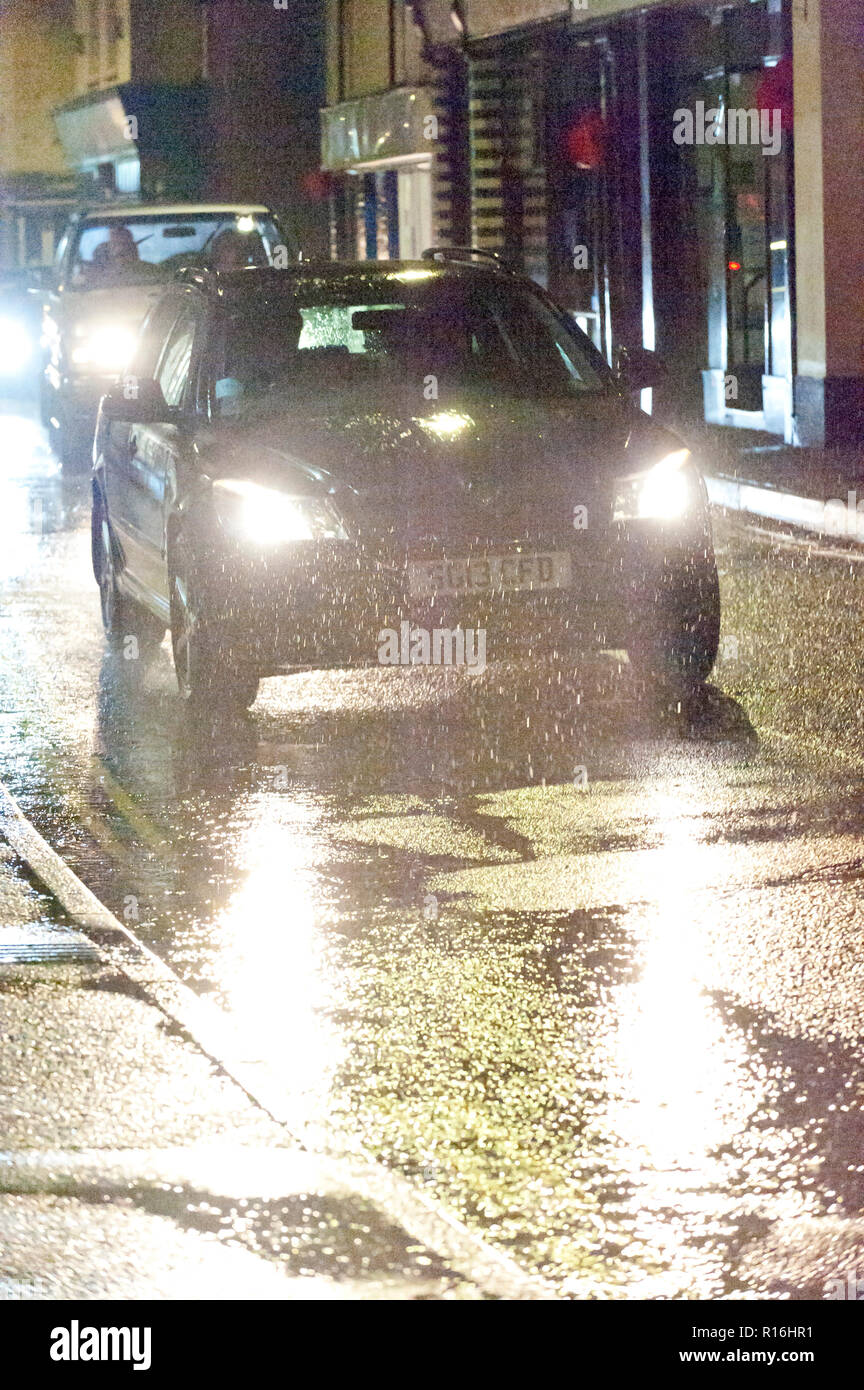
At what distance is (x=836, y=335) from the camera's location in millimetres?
17922

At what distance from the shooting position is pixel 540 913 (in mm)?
5863

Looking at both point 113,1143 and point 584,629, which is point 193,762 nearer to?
point 584,629

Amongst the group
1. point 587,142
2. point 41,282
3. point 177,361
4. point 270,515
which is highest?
point 587,142

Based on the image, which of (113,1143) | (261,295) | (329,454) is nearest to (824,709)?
(329,454)

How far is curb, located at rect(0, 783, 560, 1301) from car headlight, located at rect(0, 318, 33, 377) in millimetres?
21134

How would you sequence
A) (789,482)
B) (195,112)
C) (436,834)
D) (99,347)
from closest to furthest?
(436,834)
(789,482)
(99,347)
(195,112)

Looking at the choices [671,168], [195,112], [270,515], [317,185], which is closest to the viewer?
[270,515]

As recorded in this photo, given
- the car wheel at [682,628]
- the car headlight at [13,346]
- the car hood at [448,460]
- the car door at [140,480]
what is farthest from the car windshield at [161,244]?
the car wheel at [682,628]

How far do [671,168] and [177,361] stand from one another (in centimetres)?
1369

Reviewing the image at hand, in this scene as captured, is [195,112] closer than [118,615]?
No

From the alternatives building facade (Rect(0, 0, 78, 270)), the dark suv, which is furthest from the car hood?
building facade (Rect(0, 0, 78, 270))

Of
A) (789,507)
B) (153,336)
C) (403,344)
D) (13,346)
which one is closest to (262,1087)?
(403,344)

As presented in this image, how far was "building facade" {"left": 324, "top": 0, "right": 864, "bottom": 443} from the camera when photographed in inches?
707
